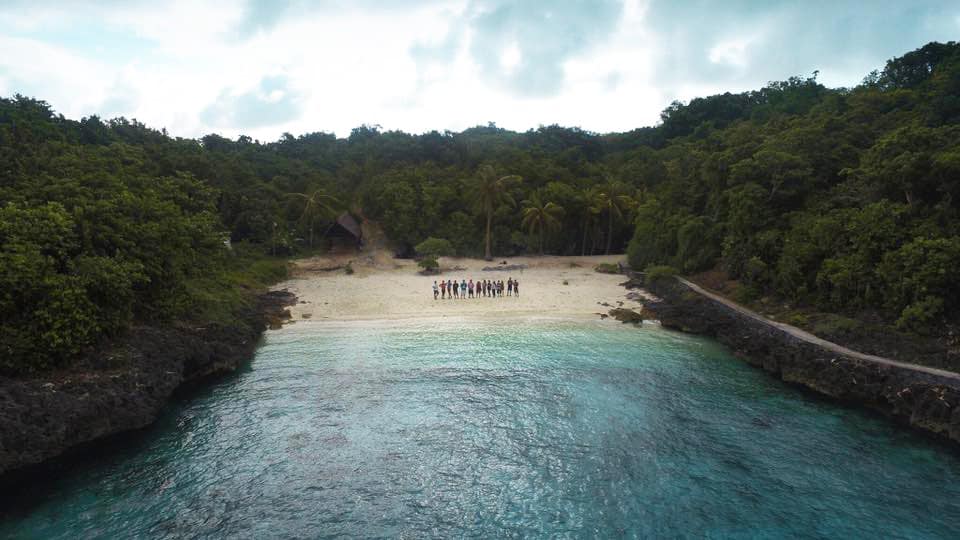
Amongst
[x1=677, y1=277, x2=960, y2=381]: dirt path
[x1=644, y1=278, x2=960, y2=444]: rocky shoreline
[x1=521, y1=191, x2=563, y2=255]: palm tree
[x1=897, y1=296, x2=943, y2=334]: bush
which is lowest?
[x1=644, y1=278, x2=960, y2=444]: rocky shoreline

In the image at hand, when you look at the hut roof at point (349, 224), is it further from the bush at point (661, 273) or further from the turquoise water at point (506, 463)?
the turquoise water at point (506, 463)

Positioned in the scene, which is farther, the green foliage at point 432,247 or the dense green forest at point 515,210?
the green foliage at point 432,247

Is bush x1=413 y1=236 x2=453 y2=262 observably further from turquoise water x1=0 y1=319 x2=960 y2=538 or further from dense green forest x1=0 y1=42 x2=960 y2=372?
turquoise water x1=0 y1=319 x2=960 y2=538

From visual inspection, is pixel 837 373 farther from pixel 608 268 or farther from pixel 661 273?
pixel 608 268

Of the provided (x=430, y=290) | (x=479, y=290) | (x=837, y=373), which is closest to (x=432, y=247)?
(x=430, y=290)

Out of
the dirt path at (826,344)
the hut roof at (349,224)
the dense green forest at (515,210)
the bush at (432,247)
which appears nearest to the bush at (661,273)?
the dense green forest at (515,210)

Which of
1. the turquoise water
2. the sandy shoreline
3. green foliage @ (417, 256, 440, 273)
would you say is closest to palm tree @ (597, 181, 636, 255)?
the sandy shoreline
